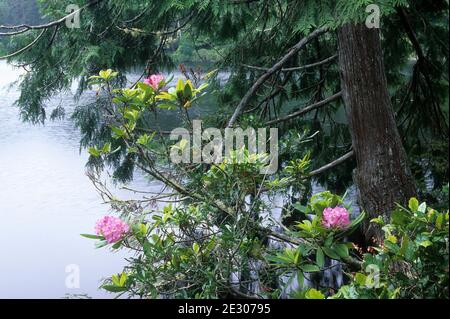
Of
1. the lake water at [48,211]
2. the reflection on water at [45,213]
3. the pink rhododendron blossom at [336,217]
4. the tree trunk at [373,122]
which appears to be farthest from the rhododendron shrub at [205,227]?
the reflection on water at [45,213]

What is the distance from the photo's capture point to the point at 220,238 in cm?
202

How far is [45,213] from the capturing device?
7.86m

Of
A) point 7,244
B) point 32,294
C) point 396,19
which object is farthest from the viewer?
point 7,244

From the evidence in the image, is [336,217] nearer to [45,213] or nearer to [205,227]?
[205,227]

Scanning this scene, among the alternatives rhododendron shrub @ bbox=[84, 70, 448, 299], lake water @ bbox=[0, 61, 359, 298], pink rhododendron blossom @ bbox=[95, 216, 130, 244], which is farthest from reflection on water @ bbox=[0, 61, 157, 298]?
pink rhododendron blossom @ bbox=[95, 216, 130, 244]

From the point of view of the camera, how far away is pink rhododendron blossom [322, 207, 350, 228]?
1.65 m

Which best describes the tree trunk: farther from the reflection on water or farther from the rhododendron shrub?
the reflection on water

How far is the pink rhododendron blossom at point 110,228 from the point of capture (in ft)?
6.06

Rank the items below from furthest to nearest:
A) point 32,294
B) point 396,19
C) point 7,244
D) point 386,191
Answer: point 7,244, point 32,294, point 396,19, point 386,191

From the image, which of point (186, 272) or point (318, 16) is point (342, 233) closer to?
point (186, 272)

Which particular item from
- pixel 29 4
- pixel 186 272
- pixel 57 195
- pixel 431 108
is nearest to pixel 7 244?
pixel 57 195

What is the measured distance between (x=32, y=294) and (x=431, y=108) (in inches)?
174

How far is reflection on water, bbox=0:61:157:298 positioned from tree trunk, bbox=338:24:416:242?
8.46ft

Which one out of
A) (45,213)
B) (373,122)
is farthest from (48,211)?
(373,122)
